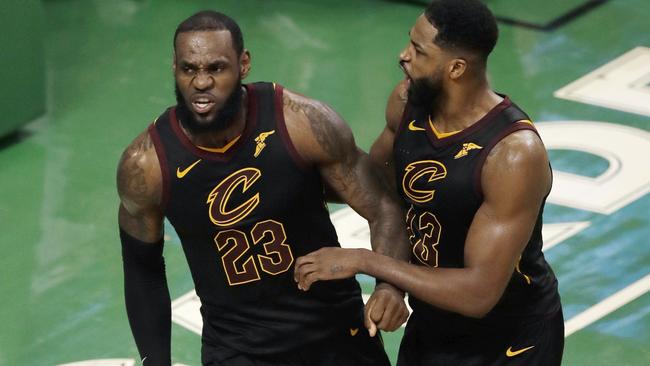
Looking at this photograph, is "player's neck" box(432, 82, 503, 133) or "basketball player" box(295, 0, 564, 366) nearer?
"basketball player" box(295, 0, 564, 366)

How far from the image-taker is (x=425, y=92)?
454cm

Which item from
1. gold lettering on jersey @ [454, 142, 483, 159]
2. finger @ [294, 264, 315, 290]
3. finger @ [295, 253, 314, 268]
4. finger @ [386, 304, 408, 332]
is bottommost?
finger @ [386, 304, 408, 332]

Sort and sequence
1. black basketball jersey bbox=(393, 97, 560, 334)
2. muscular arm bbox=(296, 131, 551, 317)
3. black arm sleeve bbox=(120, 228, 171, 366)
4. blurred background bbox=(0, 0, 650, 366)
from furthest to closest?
blurred background bbox=(0, 0, 650, 366) → black arm sleeve bbox=(120, 228, 171, 366) → black basketball jersey bbox=(393, 97, 560, 334) → muscular arm bbox=(296, 131, 551, 317)

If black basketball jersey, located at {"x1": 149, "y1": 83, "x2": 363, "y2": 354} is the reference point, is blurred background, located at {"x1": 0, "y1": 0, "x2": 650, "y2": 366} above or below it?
below

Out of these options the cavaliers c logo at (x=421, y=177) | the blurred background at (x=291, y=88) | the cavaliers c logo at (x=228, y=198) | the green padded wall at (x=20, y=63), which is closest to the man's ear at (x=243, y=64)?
the cavaliers c logo at (x=228, y=198)

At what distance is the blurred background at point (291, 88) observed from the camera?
702 cm

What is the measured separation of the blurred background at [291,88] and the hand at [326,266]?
2.26 metres

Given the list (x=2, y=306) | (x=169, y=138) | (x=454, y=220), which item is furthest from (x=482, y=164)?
(x=2, y=306)

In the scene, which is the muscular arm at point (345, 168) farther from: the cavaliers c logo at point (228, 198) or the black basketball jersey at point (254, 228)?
the cavaliers c logo at point (228, 198)

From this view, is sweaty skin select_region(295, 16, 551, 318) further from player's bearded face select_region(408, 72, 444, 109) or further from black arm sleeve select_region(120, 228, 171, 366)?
black arm sleeve select_region(120, 228, 171, 366)

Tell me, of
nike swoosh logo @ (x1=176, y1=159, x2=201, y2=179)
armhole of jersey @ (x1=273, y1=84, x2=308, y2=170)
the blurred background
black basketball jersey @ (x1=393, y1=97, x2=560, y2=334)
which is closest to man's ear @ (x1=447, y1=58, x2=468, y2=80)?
black basketball jersey @ (x1=393, y1=97, x2=560, y2=334)

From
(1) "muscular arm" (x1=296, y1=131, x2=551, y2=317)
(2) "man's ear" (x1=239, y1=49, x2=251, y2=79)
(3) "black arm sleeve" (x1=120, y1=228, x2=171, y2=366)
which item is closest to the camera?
(1) "muscular arm" (x1=296, y1=131, x2=551, y2=317)

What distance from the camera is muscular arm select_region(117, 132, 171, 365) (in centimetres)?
475

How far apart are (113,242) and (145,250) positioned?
9.49ft
